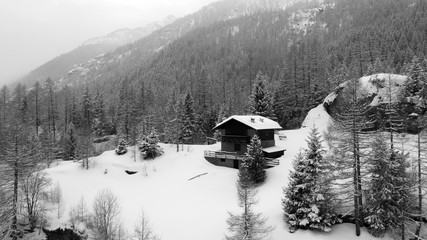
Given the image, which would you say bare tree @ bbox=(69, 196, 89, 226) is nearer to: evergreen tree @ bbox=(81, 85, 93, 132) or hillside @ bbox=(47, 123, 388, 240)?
hillside @ bbox=(47, 123, 388, 240)

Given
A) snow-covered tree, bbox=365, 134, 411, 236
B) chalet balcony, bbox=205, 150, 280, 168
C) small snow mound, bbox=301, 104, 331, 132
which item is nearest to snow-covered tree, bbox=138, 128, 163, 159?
chalet balcony, bbox=205, 150, 280, 168

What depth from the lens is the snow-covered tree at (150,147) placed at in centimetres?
4934

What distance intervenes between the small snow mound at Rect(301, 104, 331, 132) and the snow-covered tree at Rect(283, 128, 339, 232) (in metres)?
25.9

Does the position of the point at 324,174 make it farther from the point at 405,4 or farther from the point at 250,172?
the point at 405,4

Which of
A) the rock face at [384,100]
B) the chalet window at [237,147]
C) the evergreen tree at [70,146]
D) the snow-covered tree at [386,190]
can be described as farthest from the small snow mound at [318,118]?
the evergreen tree at [70,146]

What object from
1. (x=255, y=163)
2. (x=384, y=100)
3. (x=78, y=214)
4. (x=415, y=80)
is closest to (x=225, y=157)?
(x=255, y=163)

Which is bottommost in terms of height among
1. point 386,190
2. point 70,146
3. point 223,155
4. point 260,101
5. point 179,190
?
point 179,190

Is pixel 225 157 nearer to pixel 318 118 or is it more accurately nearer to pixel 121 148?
pixel 121 148

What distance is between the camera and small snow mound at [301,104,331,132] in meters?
52.2

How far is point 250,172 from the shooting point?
35.4m

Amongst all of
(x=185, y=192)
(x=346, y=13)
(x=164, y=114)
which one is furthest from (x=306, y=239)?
(x=346, y=13)

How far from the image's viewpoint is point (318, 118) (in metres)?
54.6

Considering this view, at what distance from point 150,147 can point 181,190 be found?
1289 cm

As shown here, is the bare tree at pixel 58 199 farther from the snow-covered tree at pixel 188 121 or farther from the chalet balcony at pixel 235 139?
the chalet balcony at pixel 235 139
